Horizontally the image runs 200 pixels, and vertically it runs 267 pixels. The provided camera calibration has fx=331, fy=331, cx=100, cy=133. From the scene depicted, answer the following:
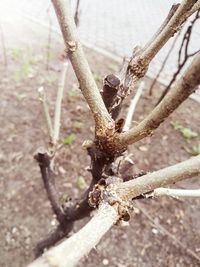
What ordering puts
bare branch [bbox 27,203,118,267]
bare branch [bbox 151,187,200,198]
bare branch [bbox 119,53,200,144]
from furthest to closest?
bare branch [bbox 151,187,200,198], bare branch [bbox 119,53,200,144], bare branch [bbox 27,203,118,267]

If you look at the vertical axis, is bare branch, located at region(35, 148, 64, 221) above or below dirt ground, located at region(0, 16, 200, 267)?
above

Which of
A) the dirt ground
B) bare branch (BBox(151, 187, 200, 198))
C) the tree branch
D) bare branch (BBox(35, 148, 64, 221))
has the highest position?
the tree branch

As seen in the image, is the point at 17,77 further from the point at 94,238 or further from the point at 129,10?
the point at 129,10

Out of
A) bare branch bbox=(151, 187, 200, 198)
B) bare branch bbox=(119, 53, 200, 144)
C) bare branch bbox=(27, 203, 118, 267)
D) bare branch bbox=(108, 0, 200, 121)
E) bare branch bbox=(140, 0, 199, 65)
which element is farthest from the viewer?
bare branch bbox=(151, 187, 200, 198)

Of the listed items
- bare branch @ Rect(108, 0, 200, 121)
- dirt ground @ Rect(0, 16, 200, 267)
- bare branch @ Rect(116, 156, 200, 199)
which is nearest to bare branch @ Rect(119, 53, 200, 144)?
bare branch @ Rect(116, 156, 200, 199)

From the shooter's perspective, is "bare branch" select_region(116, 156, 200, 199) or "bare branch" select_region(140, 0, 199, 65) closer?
"bare branch" select_region(116, 156, 200, 199)

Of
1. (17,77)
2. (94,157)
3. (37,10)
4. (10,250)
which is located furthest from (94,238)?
(37,10)

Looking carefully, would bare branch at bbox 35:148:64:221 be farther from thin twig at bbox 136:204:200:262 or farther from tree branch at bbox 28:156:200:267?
thin twig at bbox 136:204:200:262
